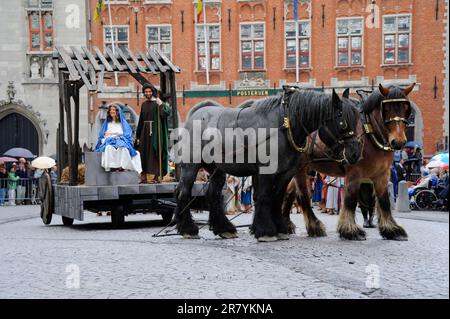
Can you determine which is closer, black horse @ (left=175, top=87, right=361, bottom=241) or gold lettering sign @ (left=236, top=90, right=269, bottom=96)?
black horse @ (left=175, top=87, right=361, bottom=241)

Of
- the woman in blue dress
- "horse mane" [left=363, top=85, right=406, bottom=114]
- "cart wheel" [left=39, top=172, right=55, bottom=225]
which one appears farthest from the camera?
"cart wheel" [left=39, top=172, right=55, bottom=225]

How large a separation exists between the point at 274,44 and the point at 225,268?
81.0ft

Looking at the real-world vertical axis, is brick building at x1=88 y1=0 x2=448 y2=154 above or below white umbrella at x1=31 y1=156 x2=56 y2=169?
above

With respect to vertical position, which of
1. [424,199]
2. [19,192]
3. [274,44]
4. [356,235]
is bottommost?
[19,192]

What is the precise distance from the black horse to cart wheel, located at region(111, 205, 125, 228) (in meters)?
3.03

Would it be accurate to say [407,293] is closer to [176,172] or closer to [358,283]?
[358,283]

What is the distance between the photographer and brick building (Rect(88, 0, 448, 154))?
28547mm

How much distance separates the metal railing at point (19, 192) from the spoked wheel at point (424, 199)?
1238 centimetres

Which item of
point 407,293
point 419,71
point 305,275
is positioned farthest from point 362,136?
point 419,71

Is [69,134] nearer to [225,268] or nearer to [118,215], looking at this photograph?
[118,215]

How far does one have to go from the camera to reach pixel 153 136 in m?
11.2

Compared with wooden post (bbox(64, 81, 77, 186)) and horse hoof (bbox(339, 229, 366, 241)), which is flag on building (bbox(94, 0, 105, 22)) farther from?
horse hoof (bbox(339, 229, 366, 241))

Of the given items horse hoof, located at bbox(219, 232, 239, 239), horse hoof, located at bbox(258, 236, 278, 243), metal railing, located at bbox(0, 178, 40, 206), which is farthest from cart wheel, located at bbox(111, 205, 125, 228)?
metal railing, located at bbox(0, 178, 40, 206)

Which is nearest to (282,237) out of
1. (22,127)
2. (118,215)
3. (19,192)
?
(118,215)
